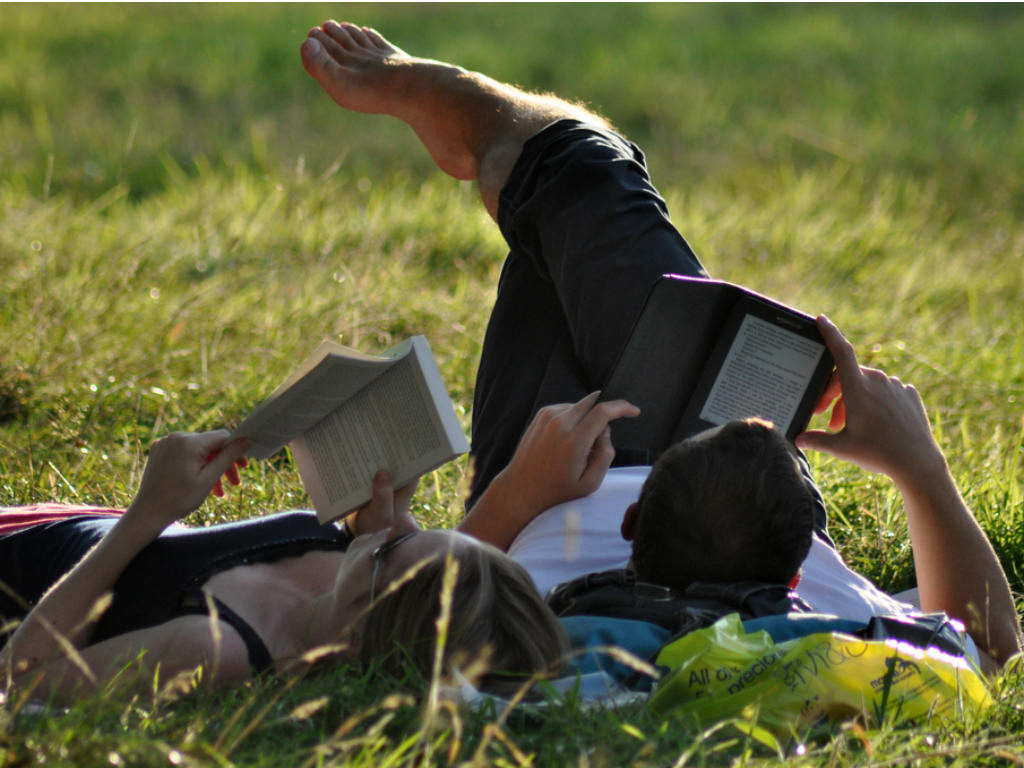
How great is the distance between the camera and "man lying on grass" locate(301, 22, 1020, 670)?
2.51 m

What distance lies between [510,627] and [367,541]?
0.32m

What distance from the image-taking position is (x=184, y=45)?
9.63 metres

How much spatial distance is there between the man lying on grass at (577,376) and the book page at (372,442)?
1.39 feet

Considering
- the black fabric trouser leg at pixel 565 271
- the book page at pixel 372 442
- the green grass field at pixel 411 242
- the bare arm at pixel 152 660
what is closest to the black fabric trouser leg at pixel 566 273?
the black fabric trouser leg at pixel 565 271

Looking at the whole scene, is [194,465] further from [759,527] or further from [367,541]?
[759,527]

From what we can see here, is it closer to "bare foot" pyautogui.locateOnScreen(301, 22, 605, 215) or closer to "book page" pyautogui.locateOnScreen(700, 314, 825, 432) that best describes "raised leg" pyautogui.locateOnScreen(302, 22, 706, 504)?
"bare foot" pyautogui.locateOnScreen(301, 22, 605, 215)

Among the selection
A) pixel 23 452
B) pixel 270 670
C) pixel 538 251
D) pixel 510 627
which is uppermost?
pixel 538 251

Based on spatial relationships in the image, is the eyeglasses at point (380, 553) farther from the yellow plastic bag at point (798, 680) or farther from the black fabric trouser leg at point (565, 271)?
the black fabric trouser leg at point (565, 271)

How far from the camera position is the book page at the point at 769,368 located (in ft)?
8.38

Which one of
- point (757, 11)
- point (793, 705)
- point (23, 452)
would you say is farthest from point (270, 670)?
point (757, 11)

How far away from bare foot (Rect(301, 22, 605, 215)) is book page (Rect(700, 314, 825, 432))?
0.82 meters

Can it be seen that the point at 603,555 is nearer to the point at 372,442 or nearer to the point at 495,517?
the point at 495,517

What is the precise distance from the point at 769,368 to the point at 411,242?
2.91 meters

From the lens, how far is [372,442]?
7.32 feet
